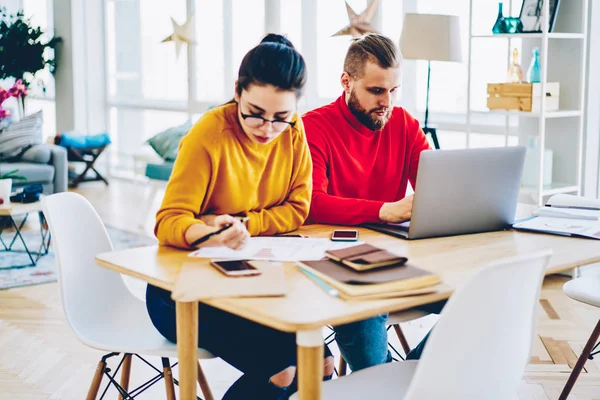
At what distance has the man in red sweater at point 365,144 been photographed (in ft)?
7.59

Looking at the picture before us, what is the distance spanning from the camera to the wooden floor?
288cm

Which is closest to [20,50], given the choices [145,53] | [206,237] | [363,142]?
[145,53]

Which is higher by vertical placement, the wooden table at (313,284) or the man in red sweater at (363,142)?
the man in red sweater at (363,142)

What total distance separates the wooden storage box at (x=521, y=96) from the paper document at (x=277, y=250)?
2397 mm

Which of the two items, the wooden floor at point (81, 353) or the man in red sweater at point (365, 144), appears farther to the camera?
the wooden floor at point (81, 353)

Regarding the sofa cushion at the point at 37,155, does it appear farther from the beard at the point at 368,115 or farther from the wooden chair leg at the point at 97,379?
the wooden chair leg at the point at 97,379

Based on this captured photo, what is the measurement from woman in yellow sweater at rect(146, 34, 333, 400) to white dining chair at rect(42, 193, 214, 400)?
0.10 m

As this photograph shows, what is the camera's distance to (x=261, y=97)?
1.96 metres

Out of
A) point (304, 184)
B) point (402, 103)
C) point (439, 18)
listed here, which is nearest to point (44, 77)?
point (402, 103)

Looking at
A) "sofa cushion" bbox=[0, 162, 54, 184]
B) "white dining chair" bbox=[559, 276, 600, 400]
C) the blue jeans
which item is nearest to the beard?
the blue jeans

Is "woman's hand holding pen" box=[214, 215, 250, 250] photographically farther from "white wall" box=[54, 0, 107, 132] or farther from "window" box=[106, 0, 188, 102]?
"white wall" box=[54, 0, 107, 132]

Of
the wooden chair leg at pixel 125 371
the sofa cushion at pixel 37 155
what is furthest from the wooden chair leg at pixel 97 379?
the sofa cushion at pixel 37 155

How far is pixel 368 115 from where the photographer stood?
2.52 metres

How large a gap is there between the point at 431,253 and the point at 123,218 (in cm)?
473
